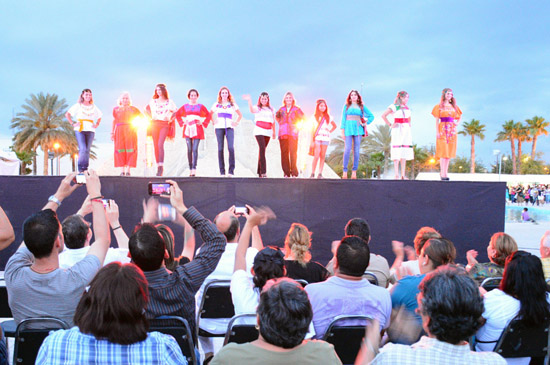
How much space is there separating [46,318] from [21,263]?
14.5 inches

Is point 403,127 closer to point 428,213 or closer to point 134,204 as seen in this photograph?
point 428,213

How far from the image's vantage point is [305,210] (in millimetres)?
6520

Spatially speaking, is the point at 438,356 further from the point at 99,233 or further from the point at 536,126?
the point at 536,126

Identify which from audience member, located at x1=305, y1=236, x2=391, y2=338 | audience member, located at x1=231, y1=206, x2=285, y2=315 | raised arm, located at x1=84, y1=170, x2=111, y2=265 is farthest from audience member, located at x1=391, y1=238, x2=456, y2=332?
A: raised arm, located at x1=84, y1=170, x2=111, y2=265

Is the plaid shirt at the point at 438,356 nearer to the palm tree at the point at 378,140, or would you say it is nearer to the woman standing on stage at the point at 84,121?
the woman standing on stage at the point at 84,121

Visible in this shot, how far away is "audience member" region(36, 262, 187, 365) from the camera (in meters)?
1.48

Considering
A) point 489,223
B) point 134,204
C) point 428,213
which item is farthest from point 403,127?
point 134,204

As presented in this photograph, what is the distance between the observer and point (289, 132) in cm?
715

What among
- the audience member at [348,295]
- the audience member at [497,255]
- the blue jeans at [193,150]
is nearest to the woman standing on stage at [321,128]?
the blue jeans at [193,150]

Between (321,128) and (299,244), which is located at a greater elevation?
(321,128)

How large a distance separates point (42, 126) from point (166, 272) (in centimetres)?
2817

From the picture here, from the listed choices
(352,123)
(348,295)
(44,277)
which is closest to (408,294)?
(348,295)

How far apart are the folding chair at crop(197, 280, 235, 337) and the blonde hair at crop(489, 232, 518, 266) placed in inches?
86.8

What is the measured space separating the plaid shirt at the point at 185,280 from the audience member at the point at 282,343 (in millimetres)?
651
